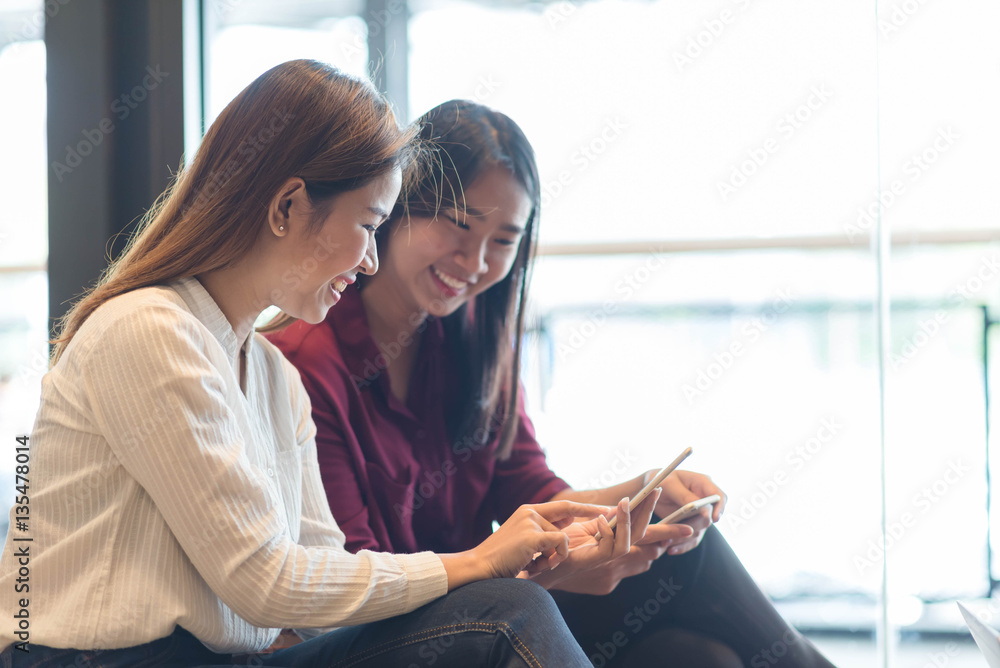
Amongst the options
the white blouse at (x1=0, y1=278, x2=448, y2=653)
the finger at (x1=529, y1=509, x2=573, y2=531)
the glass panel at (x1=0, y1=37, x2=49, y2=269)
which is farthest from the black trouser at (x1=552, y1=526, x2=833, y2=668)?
the glass panel at (x1=0, y1=37, x2=49, y2=269)

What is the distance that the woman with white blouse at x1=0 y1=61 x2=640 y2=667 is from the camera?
683mm

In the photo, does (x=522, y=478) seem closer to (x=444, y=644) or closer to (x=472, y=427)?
(x=472, y=427)

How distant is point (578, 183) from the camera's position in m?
1.75

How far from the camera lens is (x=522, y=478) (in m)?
1.30

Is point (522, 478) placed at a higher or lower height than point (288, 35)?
lower

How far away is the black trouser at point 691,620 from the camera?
3.34ft

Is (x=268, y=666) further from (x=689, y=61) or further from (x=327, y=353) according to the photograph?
(x=689, y=61)

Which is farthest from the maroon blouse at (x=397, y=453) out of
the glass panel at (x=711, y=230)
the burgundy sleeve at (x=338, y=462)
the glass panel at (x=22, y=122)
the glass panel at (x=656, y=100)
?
the glass panel at (x=22, y=122)

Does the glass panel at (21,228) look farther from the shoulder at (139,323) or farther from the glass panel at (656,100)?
the shoulder at (139,323)

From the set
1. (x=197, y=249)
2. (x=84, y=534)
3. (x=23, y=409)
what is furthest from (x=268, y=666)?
(x=23, y=409)

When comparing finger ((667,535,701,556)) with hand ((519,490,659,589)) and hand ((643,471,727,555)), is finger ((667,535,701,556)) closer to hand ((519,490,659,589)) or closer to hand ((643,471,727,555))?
hand ((643,471,727,555))

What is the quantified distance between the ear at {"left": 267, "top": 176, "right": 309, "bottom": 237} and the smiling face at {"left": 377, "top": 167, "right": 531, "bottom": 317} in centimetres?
37

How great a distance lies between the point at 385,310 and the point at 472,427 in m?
0.24

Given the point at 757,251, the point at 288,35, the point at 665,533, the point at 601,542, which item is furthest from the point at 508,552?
the point at 288,35
